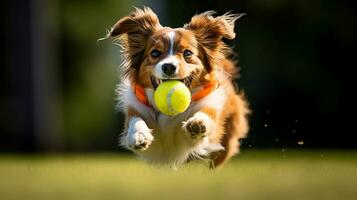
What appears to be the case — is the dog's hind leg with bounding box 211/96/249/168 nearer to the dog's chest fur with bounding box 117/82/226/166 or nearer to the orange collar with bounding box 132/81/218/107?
the dog's chest fur with bounding box 117/82/226/166

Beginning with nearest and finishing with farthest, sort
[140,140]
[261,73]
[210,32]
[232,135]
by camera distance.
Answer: [140,140] → [210,32] → [232,135] → [261,73]

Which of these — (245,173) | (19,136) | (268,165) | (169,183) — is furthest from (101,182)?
(19,136)

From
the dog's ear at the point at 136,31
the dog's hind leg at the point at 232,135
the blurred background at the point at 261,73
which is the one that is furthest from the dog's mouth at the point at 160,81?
the blurred background at the point at 261,73

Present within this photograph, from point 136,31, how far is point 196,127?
0.97 m

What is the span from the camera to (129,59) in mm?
7016

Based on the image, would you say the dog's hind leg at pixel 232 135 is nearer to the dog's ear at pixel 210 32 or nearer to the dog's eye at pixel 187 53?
the dog's ear at pixel 210 32

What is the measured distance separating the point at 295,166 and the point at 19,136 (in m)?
9.10

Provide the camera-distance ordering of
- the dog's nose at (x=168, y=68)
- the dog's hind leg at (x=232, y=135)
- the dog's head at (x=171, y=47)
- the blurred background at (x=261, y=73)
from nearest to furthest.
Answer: the dog's nose at (x=168, y=68) < the dog's head at (x=171, y=47) < the dog's hind leg at (x=232, y=135) < the blurred background at (x=261, y=73)

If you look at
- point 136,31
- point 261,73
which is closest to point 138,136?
point 136,31

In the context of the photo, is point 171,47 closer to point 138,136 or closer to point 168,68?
point 168,68

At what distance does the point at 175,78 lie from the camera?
21.2 feet

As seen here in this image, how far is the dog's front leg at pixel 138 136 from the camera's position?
6.37 metres

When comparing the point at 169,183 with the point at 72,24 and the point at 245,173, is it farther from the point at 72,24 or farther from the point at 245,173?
the point at 72,24

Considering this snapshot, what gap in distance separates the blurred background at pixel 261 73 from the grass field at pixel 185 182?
22.3 feet
